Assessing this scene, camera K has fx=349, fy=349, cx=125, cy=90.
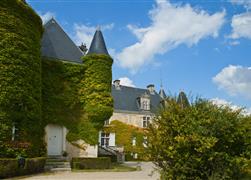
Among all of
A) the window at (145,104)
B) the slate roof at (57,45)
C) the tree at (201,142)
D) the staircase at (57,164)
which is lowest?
the staircase at (57,164)

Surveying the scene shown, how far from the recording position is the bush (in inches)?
858

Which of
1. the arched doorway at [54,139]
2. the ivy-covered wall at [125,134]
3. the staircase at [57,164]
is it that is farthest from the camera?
the ivy-covered wall at [125,134]

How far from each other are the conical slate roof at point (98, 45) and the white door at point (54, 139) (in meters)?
6.36

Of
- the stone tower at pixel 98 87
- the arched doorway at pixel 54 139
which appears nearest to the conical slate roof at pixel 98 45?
the stone tower at pixel 98 87

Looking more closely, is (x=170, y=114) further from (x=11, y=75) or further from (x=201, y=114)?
(x=11, y=75)

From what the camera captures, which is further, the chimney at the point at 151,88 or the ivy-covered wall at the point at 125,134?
the chimney at the point at 151,88

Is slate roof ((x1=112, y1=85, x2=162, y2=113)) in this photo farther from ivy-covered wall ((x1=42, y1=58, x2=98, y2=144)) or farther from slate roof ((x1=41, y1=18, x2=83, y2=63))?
ivy-covered wall ((x1=42, y1=58, x2=98, y2=144))

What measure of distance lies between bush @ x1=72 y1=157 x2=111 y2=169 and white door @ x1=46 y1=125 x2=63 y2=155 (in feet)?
7.96

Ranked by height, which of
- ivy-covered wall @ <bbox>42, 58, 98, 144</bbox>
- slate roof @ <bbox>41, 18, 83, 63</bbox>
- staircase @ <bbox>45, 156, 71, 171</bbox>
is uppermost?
slate roof @ <bbox>41, 18, 83, 63</bbox>

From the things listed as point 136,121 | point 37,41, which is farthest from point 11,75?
point 136,121

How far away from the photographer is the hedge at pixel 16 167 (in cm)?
1576

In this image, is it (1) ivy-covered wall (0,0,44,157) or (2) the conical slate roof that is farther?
(2) the conical slate roof

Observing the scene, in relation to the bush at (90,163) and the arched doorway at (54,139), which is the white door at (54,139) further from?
the bush at (90,163)

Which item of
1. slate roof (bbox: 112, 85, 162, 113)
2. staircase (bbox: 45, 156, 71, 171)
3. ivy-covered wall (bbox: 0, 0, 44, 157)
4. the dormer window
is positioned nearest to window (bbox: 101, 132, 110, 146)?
slate roof (bbox: 112, 85, 162, 113)
